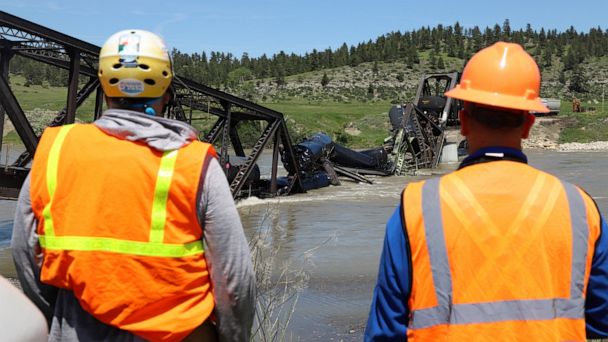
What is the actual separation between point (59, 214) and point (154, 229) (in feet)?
1.18

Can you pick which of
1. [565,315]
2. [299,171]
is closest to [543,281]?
[565,315]

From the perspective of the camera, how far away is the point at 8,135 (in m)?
51.3

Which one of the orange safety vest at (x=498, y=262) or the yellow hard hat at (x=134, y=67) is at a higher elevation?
the yellow hard hat at (x=134, y=67)

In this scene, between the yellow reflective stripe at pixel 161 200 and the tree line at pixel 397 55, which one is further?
the tree line at pixel 397 55

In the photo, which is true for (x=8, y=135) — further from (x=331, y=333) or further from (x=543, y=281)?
(x=543, y=281)

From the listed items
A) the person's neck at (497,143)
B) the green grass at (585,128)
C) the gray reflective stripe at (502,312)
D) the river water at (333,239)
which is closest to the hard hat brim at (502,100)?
the person's neck at (497,143)

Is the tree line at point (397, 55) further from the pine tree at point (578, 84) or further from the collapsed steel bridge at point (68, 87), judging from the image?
the collapsed steel bridge at point (68, 87)

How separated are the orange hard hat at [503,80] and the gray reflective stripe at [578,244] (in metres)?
0.36

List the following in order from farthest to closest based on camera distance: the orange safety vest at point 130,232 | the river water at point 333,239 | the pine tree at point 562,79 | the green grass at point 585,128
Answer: the pine tree at point 562,79 → the green grass at point 585,128 → the river water at point 333,239 → the orange safety vest at point 130,232

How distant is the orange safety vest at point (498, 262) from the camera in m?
2.37

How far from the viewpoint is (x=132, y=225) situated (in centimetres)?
268

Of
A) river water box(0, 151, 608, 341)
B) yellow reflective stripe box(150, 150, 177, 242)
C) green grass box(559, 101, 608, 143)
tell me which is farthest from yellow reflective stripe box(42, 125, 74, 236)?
green grass box(559, 101, 608, 143)

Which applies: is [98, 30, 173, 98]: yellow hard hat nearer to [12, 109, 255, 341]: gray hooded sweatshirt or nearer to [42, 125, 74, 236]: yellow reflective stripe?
[12, 109, 255, 341]: gray hooded sweatshirt

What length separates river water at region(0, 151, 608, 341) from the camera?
339 inches
